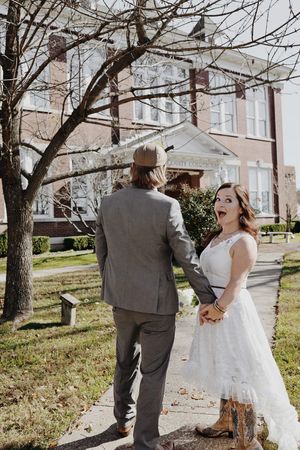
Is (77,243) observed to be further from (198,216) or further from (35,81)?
(35,81)

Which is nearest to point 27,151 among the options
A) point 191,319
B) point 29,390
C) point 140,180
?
point 191,319

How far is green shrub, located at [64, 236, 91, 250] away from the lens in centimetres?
1897

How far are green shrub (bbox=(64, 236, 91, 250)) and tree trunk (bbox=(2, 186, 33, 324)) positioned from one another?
11.7 metres

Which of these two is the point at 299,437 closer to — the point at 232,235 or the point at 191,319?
the point at 232,235

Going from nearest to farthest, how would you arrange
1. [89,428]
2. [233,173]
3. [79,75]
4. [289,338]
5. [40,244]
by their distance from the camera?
1. [89,428]
2. [289,338]
3. [79,75]
4. [40,244]
5. [233,173]

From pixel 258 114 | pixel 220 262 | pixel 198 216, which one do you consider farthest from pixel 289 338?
pixel 258 114

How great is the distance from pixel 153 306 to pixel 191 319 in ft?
15.0

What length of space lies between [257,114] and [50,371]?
968 inches

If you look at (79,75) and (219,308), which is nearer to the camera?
(219,308)

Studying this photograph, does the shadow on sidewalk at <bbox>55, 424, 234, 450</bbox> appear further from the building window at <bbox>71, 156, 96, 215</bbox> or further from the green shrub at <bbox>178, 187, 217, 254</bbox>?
the building window at <bbox>71, 156, 96, 215</bbox>

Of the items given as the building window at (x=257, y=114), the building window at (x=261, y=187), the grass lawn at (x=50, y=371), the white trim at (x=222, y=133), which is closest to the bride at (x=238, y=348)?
the grass lawn at (x=50, y=371)

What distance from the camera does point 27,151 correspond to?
17344 millimetres

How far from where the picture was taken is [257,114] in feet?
89.1

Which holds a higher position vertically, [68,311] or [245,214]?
[245,214]
